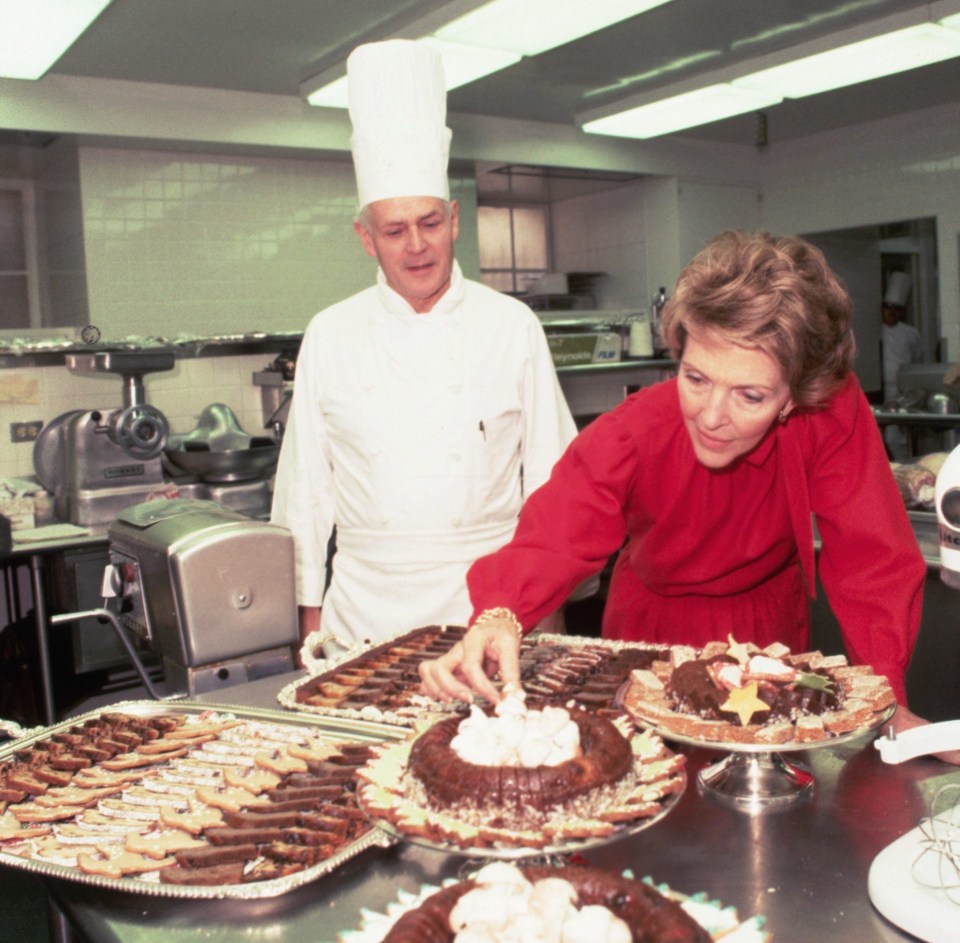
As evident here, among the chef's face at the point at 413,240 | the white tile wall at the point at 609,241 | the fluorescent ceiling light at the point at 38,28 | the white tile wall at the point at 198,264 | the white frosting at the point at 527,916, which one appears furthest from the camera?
the white tile wall at the point at 609,241

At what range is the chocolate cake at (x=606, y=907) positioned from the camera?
0.76 metres

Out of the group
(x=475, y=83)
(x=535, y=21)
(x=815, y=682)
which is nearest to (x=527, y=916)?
(x=815, y=682)

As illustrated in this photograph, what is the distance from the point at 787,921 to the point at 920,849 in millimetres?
174

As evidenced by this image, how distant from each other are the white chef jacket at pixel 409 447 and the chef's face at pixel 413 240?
0.09m

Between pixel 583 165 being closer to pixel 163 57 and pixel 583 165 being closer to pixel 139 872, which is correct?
pixel 163 57

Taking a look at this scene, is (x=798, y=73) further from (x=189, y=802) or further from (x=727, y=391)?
(x=189, y=802)

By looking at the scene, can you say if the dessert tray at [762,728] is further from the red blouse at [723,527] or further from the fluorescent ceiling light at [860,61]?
the fluorescent ceiling light at [860,61]

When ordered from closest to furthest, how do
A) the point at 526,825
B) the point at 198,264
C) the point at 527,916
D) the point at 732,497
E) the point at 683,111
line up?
the point at 527,916
the point at 526,825
the point at 732,497
the point at 683,111
the point at 198,264

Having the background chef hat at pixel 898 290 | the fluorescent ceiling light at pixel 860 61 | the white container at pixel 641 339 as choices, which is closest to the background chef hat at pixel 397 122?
the fluorescent ceiling light at pixel 860 61

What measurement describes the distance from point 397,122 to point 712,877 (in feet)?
6.62

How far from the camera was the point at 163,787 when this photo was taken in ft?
4.34

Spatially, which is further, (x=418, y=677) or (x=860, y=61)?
(x=860, y=61)

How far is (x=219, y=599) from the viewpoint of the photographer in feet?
6.21

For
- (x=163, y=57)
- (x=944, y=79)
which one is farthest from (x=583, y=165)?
(x=163, y=57)
